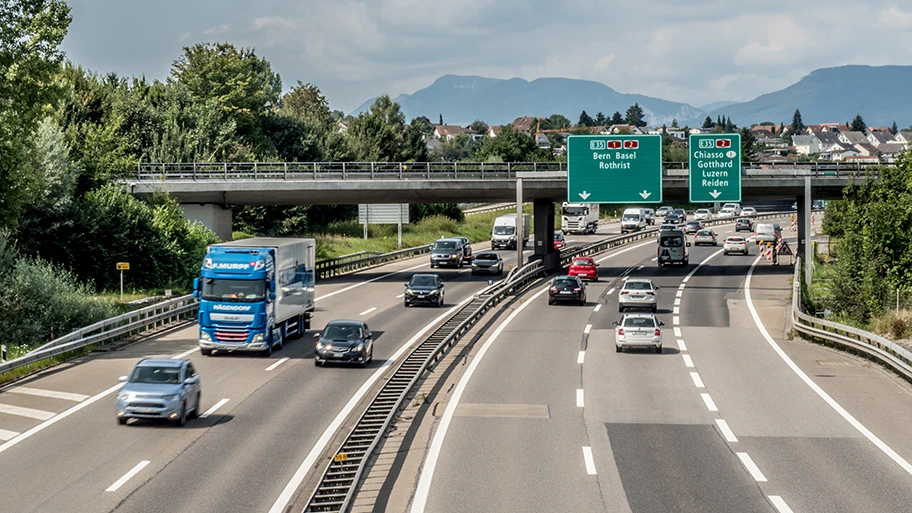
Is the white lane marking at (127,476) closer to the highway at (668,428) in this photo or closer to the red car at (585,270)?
the highway at (668,428)

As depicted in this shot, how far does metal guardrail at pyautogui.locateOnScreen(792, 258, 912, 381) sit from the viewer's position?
32312mm

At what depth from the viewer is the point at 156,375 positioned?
82.2ft

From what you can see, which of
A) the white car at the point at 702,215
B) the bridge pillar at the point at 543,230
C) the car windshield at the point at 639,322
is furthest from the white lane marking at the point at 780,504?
the white car at the point at 702,215

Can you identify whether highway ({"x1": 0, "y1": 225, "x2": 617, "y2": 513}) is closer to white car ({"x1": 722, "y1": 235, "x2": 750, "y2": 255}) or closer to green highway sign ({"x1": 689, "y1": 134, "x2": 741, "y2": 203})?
green highway sign ({"x1": 689, "y1": 134, "x2": 741, "y2": 203})

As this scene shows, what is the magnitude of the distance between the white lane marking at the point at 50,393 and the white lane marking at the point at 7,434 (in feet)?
12.3

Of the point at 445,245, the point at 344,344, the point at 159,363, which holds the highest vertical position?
the point at 445,245

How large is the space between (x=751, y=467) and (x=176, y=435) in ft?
40.6

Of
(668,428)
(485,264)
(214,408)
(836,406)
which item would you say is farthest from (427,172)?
(668,428)

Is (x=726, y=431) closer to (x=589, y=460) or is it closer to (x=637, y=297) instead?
(x=589, y=460)

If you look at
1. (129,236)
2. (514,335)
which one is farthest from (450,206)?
(514,335)

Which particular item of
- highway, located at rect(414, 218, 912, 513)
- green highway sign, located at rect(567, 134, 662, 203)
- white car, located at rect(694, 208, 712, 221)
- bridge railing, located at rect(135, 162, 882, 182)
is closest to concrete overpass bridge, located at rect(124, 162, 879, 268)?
bridge railing, located at rect(135, 162, 882, 182)

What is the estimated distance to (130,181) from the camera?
6438cm

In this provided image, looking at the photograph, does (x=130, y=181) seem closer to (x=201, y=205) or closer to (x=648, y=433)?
(x=201, y=205)

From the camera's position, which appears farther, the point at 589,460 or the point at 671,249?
the point at 671,249
